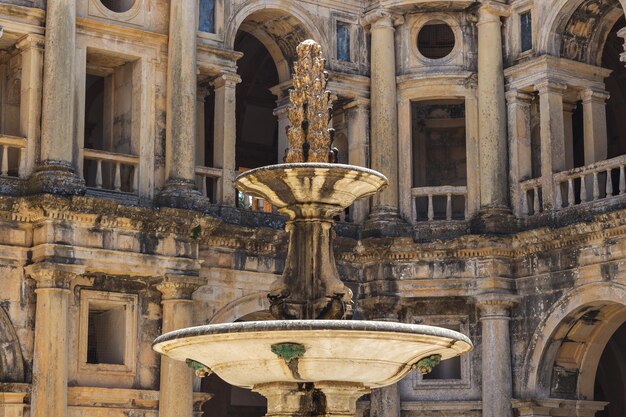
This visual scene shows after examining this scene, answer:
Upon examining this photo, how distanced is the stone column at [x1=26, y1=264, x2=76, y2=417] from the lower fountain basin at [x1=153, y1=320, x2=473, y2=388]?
23.1 feet

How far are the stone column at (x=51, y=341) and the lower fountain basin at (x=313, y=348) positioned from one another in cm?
704

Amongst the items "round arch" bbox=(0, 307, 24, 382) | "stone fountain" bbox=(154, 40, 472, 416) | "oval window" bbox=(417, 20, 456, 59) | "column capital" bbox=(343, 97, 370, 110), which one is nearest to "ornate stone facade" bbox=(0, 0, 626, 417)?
"round arch" bbox=(0, 307, 24, 382)

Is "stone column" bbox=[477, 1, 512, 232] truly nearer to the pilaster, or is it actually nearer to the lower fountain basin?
the pilaster

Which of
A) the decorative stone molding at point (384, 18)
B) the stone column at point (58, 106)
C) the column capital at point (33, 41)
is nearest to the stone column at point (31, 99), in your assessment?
the column capital at point (33, 41)

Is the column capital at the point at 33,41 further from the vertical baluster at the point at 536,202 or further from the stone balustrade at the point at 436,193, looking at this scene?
the vertical baluster at the point at 536,202

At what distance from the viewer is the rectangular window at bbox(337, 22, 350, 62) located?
29875 mm

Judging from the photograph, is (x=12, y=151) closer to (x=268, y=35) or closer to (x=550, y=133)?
(x=268, y=35)

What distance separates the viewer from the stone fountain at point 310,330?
16844 millimetres

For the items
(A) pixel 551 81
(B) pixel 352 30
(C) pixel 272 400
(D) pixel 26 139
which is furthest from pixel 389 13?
(C) pixel 272 400

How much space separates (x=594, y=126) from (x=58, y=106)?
9.71 meters

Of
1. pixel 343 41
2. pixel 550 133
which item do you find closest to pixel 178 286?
pixel 343 41

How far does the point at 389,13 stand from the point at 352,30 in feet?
3.11

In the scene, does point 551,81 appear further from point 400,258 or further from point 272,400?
point 272,400

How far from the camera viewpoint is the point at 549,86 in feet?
92.6
